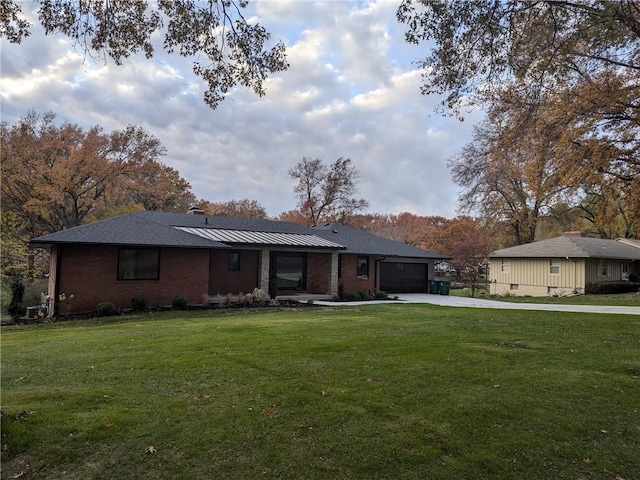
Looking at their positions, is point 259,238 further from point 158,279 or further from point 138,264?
point 138,264

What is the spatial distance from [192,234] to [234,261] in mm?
2720

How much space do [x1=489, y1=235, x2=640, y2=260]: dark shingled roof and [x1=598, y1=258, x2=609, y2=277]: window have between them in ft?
2.07

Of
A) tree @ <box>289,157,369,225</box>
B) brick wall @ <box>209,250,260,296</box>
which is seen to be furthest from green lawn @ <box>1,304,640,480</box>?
tree @ <box>289,157,369,225</box>

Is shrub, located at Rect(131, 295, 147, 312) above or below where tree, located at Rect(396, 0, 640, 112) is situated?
below

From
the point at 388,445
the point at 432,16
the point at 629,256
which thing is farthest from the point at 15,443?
the point at 629,256

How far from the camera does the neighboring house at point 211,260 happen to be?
1502 centimetres

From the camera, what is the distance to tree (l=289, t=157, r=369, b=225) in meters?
42.8

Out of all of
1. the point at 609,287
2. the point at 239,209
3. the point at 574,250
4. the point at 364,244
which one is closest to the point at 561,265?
the point at 574,250

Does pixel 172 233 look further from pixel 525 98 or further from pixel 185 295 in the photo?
pixel 525 98

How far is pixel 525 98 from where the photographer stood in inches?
377

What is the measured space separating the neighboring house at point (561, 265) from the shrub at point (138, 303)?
24578 millimetres

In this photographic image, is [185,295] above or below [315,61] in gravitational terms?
below

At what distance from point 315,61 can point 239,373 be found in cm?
691

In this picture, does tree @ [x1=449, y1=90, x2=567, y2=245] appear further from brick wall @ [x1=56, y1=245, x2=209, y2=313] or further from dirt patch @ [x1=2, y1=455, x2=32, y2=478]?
dirt patch @ [x1=2, y1=455, x2=32, y2=478]
